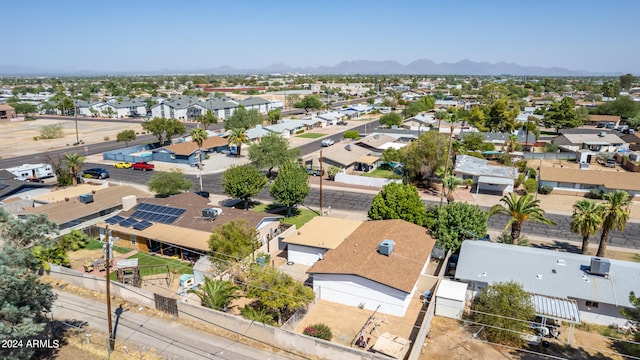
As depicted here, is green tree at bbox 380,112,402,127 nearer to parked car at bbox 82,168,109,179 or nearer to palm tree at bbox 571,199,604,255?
parked car at bbox 82,168,109,179

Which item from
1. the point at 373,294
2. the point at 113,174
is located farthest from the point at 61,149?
the point at 373,294

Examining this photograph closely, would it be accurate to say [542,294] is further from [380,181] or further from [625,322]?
[380,181]

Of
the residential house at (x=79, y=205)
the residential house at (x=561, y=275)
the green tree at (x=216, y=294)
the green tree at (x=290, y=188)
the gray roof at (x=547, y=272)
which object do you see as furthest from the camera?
the green tree at (x=290, y=188)

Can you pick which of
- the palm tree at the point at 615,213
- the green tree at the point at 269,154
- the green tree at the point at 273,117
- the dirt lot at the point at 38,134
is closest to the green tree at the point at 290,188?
the green tree at the point at 269,154

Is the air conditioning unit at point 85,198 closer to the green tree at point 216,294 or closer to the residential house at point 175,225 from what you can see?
the residential house at point 175,225

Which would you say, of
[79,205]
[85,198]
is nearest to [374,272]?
[79,205]

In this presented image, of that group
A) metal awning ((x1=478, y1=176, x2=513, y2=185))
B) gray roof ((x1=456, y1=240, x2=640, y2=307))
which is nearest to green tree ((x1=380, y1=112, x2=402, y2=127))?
metal awning ((x1=478, y1=176, x2=513, y2=185))

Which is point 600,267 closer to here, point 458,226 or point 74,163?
point 458,226
